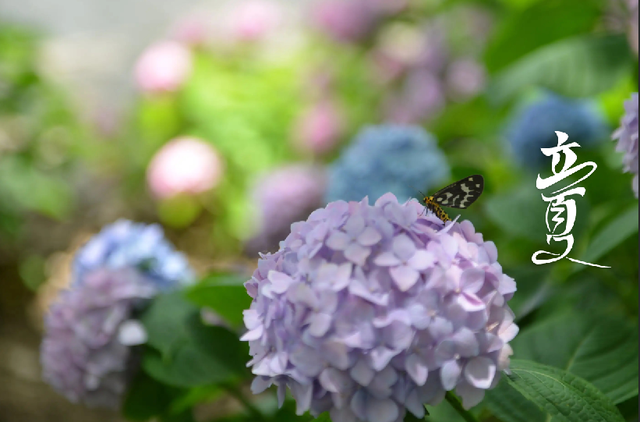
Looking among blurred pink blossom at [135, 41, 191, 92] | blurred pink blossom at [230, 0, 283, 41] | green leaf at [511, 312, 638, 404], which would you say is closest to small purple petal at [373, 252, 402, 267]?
green leaf at [511, 312, 638, 404]

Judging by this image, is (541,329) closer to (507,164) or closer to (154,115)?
(507,164)

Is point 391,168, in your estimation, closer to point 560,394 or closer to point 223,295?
point 223,295

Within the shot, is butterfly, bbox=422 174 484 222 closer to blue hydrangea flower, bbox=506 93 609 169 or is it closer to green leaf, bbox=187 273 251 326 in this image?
green leaf, bbox=187 273 251 326

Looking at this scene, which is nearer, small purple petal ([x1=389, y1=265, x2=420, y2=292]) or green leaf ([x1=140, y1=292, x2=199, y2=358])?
small purple petal ([x1=389, y1=265, x2=420, y2=292])

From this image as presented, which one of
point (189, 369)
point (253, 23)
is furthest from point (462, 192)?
point (253, 23)

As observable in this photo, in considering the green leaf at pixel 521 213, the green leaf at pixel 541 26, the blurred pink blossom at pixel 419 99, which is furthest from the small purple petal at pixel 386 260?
the blurred pink blossom at pixel 419 99
